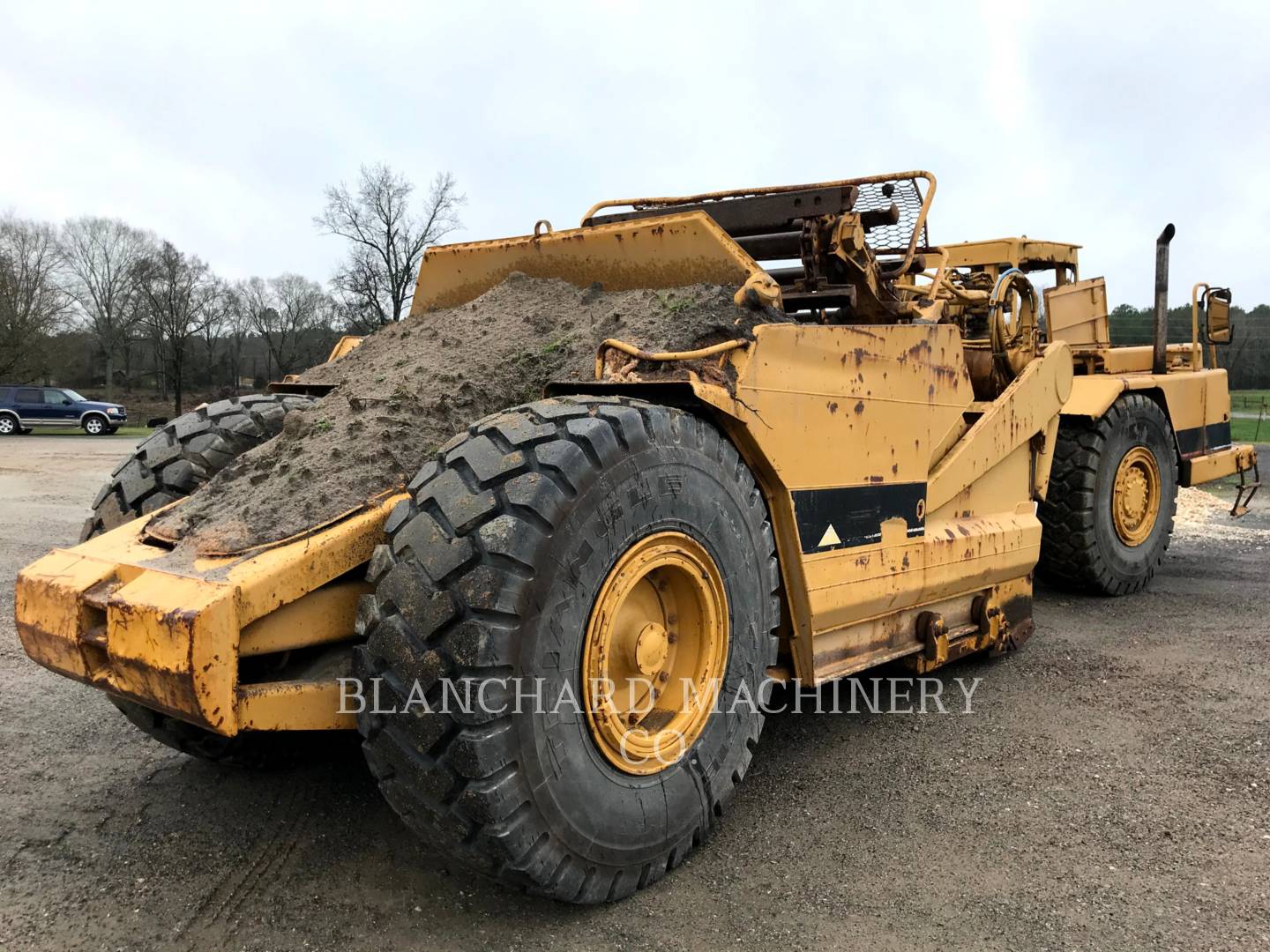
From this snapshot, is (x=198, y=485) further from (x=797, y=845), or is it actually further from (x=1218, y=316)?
(x=1218, y=316)

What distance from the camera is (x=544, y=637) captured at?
2441 mm

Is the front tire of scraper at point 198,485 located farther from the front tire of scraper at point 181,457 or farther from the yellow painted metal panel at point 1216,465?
the yellow painted metal panel at point 1216,465

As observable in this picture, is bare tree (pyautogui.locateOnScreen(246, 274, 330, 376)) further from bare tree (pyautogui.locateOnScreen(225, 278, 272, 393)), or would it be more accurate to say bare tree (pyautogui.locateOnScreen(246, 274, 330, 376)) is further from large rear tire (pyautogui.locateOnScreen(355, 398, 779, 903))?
large rear tire (pyautogui.locateOnScreen(355, 398, 779, 903))

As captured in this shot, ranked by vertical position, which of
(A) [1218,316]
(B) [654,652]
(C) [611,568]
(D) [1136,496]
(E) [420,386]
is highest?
(A) [1218,316]

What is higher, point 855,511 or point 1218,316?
point 1218,316

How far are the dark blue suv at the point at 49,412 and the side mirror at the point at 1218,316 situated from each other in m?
32.2

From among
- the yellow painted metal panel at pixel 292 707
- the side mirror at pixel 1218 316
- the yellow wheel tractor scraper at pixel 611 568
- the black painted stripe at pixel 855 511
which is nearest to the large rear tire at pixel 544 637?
the yellow wheel tractor scraper at pixel 611 568

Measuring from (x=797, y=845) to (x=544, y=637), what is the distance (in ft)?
4.31

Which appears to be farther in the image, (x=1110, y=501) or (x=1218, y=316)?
(x=1218, y=316)

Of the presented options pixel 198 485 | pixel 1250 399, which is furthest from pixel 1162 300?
pixel 1250 399

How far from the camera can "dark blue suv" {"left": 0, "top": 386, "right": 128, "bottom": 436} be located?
29.8 metres

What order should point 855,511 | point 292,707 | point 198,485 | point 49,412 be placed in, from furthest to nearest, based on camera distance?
Answer: point 49,412 → point 198,485 → point 855,511 → point 292,707

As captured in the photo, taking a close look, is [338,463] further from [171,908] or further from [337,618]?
[171,908]

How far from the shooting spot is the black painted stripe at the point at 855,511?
3.44 meters
